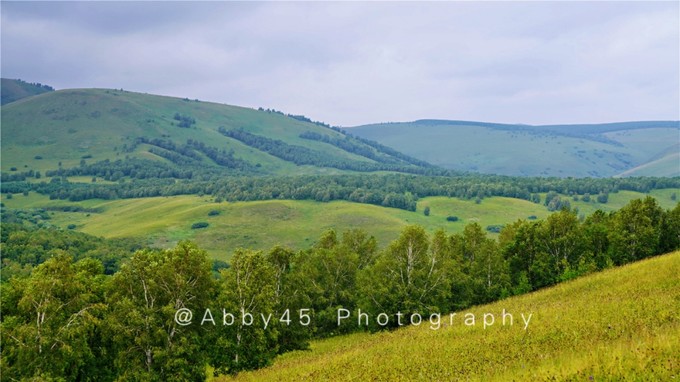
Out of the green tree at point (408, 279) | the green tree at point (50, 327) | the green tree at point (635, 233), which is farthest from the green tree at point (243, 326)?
the green tree at point (635, 233)

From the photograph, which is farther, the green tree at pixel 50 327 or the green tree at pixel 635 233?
the green tree at pixel 635 233

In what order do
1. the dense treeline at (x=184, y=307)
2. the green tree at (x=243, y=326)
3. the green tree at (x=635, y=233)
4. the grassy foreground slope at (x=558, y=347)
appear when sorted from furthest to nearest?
the green tree at (x=635, y=233) → the green tree at (x=243, y=326) → the dense treeline at (x=184, y=307) → the grassy foreground slope at (x=558, y=347)

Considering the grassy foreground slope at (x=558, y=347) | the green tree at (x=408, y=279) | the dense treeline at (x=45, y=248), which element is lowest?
the dense treeline at (x=45, y=248)

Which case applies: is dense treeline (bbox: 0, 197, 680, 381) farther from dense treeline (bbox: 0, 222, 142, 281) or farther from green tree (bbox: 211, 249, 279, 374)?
dense treeline (bbox: 0, 222, 142, 281)

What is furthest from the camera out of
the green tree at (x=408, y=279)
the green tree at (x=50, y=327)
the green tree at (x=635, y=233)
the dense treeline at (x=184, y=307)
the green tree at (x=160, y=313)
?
the green tree at (x=635, y=233)

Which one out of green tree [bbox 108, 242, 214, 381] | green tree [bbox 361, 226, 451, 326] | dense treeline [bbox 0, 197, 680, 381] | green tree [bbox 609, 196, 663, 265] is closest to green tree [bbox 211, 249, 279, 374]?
dense treeline [bbox 0, 197, 680, 381]

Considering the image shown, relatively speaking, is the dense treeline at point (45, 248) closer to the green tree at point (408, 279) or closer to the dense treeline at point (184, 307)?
the green tree at point (408, 279)

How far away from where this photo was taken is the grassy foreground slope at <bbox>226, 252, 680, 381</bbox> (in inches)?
482

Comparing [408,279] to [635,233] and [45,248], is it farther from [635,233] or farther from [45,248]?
[45,248]

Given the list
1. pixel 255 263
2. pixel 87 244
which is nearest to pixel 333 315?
pixel 255 263

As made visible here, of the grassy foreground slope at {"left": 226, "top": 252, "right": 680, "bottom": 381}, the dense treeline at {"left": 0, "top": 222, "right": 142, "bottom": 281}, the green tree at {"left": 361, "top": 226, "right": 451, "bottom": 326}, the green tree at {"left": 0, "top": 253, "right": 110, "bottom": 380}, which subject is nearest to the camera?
the grassy foreground slope at {"left": 226, "top": 252, "right": 680, "bottom": 381}

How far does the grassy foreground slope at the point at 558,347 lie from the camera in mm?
12234

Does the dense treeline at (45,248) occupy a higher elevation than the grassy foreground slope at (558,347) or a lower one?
lower

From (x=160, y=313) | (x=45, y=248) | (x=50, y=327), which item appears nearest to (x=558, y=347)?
(x=160, y=313)
